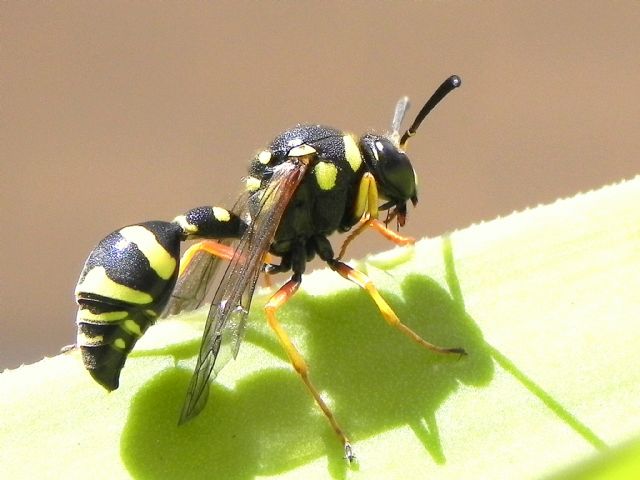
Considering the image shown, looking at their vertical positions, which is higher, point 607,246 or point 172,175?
point 607,246

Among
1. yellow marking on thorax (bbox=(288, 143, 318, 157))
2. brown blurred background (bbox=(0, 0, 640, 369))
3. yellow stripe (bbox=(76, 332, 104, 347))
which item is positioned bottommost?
brown blurred background (bbox=(0, 0, 640, 369))

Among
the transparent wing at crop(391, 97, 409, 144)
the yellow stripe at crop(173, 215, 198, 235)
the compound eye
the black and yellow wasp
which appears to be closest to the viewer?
the black and yellow wasp

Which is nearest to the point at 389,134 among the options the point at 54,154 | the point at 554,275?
the point at 554,275

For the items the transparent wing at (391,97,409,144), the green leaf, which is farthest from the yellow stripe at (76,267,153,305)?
the transparent wing at (391,97,409,144)

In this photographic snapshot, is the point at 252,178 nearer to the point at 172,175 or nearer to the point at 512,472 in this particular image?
the point at 512,472

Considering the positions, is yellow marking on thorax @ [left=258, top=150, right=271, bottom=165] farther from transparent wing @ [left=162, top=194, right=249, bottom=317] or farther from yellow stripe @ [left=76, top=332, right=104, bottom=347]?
yellow stripe @ [left=76, top=332, right=104, bottom=347]

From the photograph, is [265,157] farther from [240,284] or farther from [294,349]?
[294,349]
